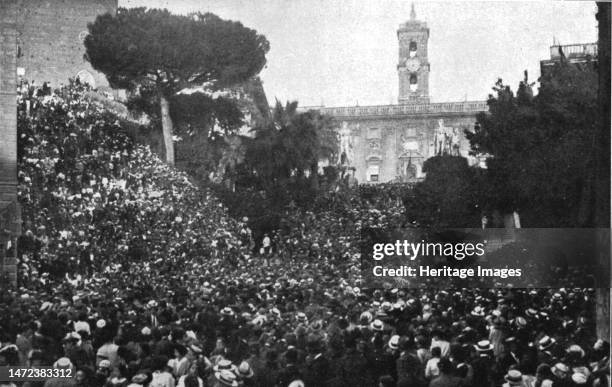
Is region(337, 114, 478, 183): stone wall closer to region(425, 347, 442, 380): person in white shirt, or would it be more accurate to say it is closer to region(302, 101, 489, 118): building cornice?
region(302, 101, 489, 118): building cornice

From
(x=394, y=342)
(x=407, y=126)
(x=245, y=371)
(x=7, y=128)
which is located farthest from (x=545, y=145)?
(x=7, y=128)

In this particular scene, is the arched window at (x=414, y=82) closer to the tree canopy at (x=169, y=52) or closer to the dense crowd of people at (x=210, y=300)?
the dense crowd of people at (x=210, y=300)

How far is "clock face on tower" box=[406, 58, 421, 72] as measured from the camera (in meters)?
13.2

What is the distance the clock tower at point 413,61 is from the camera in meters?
12.6

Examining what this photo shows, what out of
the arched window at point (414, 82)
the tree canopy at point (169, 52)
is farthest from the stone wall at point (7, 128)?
the arched window at point (414, 82)

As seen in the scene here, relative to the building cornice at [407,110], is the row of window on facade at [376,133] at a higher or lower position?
lower

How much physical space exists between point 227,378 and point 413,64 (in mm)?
6247

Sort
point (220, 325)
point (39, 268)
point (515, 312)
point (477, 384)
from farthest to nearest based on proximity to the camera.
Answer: point (39, 268) → point (515, 312) → point (220, 325) → point (477, 384)

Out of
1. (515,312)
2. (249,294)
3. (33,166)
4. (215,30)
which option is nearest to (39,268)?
(33,166)

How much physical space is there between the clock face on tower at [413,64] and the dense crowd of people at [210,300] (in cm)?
187

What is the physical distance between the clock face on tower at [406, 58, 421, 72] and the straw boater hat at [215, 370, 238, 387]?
594 cm

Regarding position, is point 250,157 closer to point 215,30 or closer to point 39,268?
point 215,30

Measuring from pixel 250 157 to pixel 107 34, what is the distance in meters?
2.48

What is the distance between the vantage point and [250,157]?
13320 millimetres
